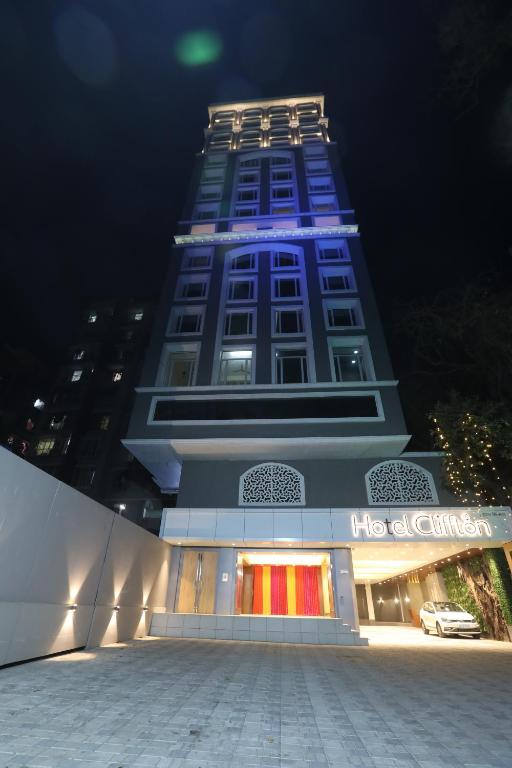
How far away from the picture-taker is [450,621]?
13.9 meters

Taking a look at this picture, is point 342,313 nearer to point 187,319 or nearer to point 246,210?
point 187,319

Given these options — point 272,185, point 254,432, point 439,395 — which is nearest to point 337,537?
point 254,432

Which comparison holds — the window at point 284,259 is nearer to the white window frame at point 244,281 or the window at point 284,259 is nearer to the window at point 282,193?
the white window frame at point 244,281

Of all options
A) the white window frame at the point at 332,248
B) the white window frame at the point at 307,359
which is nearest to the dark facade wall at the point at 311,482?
the white window frame at the point at 307,359

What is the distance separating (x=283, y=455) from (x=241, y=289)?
31.4 ft

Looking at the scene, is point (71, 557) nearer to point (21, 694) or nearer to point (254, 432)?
point (21, 694)

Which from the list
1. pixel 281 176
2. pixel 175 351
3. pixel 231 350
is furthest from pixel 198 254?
pixel 281 176

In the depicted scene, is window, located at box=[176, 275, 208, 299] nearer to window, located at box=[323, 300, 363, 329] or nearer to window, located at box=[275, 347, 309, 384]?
window, located at box=[275, 347, 309, 384]

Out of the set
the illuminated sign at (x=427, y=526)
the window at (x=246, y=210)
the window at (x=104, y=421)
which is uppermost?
the window at (x=246, y=210)

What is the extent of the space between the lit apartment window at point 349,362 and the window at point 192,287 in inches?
298

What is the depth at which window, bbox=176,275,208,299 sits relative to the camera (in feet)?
63.3

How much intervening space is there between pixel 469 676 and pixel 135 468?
81.8 ft

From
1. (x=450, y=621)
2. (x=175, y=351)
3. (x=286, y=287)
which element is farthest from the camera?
(x=286, y=287)

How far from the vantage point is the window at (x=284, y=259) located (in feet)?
68.0
